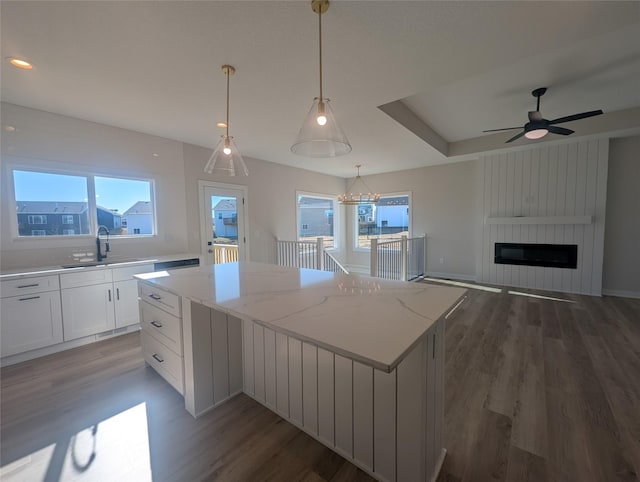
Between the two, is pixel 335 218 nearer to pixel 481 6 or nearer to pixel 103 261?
pixel 103 261

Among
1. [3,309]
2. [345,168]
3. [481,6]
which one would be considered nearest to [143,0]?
[481,6]

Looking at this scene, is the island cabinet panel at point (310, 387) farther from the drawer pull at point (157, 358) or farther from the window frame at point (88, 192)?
the window frame at point (88, 192)

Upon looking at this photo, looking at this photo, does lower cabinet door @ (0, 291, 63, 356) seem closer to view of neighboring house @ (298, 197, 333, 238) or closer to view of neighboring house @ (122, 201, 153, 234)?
view of neighboring house @ (122, 201, 153, 234)

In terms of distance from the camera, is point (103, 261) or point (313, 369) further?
point (103, 261)

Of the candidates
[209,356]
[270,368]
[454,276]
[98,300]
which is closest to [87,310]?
[98,300]

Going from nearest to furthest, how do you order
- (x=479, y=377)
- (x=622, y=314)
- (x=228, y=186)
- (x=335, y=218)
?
(x=479, y=377)
(x=622, y=314)
(x=228, y=186)
(x=335, y=218)

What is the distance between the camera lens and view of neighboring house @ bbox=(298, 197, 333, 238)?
6477 millimetres

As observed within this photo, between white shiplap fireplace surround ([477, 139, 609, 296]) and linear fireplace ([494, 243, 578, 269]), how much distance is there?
0.26ft

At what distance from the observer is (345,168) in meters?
6.40

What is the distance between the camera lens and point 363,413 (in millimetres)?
1407

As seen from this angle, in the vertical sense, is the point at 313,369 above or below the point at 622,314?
above

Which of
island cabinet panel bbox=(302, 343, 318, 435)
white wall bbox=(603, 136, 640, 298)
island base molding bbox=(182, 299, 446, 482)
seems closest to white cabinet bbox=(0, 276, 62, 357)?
island base molding bbox=(182, 299, 446, 482)

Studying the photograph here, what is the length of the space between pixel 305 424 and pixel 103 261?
3278mm

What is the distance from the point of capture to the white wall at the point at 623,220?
433 cm
